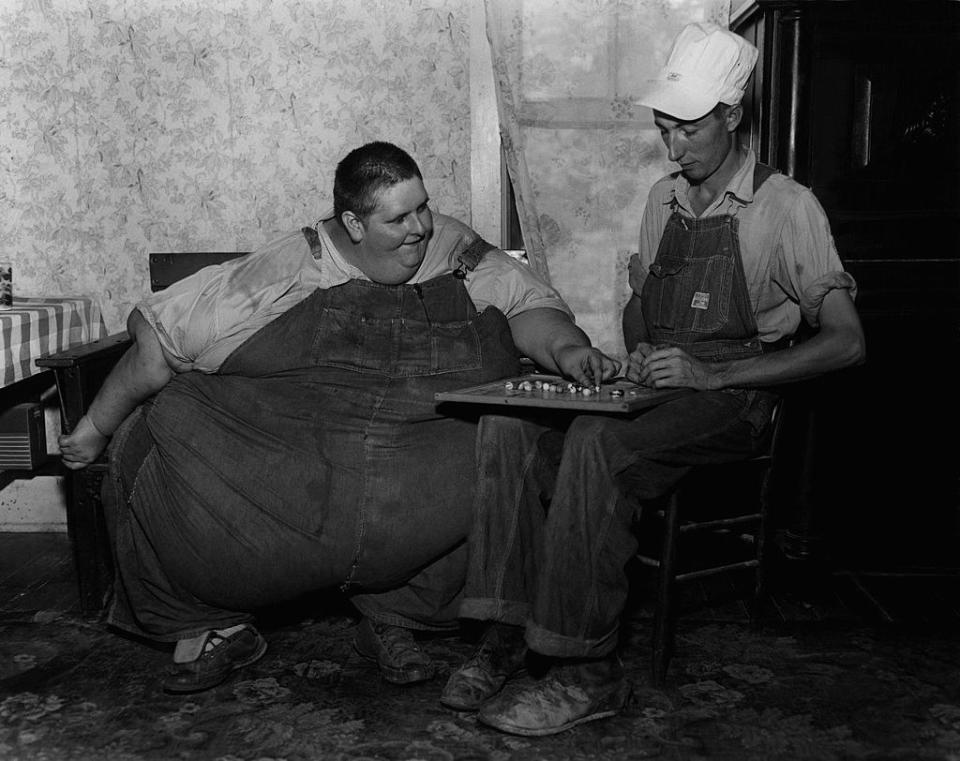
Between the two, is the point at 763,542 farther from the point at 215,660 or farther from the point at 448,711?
the point at 215,660

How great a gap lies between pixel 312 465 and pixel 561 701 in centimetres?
83

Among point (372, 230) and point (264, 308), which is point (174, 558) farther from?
point (372, 230)

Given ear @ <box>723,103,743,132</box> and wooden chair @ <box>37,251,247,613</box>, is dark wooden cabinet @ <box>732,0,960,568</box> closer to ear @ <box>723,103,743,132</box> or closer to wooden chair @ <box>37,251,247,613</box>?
ear @ <box>723,103,743,132</box>

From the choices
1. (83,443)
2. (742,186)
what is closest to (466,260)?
(742,186)

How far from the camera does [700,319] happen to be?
2.78 m

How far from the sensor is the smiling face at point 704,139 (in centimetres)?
270

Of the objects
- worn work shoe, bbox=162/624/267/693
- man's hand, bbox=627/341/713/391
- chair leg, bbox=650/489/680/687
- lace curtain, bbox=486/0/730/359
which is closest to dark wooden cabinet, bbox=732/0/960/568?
lace curtain, bbox=486/0/730/359

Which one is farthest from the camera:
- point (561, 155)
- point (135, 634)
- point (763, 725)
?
point (561, 155)

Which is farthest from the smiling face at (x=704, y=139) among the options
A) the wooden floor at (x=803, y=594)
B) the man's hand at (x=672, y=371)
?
the wooden floor at (x=803, y=594)

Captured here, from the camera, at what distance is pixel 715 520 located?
2693 mm

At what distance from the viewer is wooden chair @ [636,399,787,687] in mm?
2557

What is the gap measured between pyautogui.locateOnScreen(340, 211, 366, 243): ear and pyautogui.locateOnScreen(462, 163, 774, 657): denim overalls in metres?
0.62

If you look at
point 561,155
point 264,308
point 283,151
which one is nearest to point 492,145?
point 561,155

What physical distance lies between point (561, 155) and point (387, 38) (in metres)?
0.72
